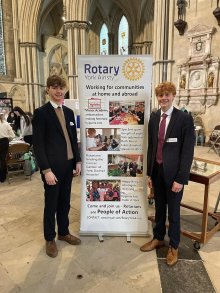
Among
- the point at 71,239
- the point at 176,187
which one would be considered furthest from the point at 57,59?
the point at 176,187

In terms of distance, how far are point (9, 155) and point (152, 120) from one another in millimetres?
3882

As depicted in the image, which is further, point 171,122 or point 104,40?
point 104,40

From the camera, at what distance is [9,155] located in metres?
5.24

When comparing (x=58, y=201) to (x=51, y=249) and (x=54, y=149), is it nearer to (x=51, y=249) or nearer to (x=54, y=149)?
(x=51, y=249)

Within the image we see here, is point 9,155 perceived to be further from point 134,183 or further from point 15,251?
point 134,183

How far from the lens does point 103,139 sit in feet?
8.95

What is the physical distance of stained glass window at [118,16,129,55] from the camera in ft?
64.2

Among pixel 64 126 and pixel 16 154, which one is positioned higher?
pixel 64 126

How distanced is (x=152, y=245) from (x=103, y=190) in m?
0.83

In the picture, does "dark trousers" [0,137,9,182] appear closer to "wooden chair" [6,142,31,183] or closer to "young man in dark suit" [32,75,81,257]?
"wooden chair" [6,142,31,183]

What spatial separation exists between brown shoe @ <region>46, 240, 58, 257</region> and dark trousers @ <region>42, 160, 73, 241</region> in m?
0.06

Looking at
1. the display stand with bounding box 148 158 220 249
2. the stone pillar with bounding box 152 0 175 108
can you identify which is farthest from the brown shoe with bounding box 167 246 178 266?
the stone pillar with bounding box 152 0 175 108

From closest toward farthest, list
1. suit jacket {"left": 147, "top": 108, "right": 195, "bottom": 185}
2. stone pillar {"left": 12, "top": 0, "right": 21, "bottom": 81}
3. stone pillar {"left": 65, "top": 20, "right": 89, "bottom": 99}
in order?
suit jacket {"left": 147, "top": 108, "right": 195, "bottom": 185} < stone pillar {"left": 65, "top": 20, "right": 89, "bottom": 99} < stone pillar {"left": 12, "top": 0, "right": 21, "bottom": 81}

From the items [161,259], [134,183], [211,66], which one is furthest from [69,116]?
[211,66]
